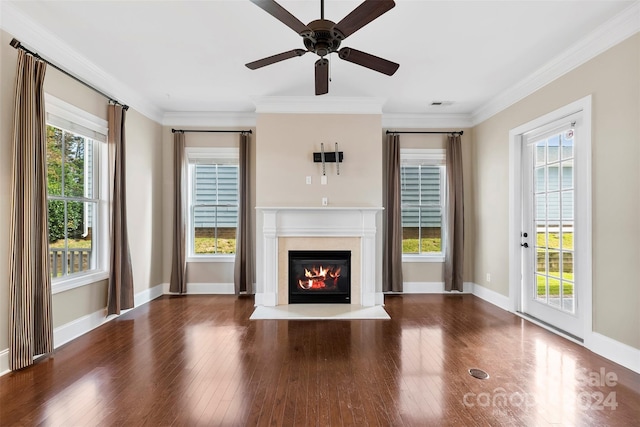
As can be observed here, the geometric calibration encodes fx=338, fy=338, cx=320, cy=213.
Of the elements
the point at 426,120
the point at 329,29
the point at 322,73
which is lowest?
the point at 322,73

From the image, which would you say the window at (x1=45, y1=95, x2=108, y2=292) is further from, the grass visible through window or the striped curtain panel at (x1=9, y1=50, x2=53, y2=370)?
the grass visible through window

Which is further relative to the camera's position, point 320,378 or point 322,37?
point 320,378

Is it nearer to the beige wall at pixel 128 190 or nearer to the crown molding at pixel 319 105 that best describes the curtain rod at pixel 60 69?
the beige wall at pixel 128 190

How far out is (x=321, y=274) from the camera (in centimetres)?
483

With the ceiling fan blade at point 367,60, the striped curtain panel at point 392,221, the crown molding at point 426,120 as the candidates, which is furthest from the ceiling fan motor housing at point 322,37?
the crown molding at point 426,120

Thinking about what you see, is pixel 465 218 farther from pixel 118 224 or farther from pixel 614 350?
pixel 118 224

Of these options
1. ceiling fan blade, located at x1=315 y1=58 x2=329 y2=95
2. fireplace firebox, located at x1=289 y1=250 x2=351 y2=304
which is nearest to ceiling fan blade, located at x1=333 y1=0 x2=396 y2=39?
ceiling fan blade, located at x1=315 y1=58 x2=329 y2=95

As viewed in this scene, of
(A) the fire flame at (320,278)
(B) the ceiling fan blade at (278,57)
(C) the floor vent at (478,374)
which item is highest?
(B) the ceiling fan blade at (278,57)

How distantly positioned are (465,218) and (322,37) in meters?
4.20

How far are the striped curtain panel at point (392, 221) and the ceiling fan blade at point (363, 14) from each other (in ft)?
10.6

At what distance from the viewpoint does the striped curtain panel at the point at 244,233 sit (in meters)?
5.26

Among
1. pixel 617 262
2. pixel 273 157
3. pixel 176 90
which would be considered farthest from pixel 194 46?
pixel 617 262

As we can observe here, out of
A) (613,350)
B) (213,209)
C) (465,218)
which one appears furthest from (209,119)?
(613,350)

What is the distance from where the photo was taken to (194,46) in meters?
3.29
